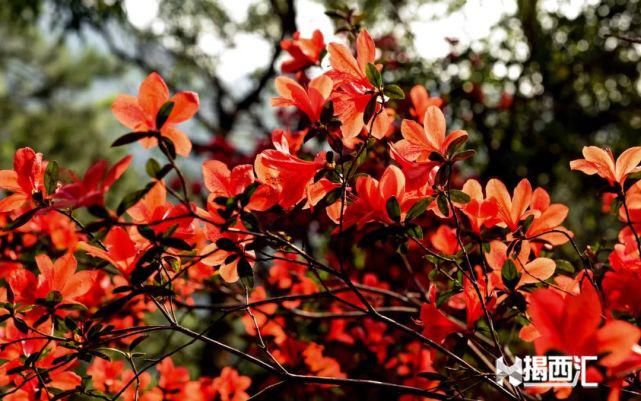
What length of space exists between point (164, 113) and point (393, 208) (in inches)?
14.8

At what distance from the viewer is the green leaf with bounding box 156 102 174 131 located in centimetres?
78

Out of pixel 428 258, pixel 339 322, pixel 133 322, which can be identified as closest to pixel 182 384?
pixel 133 322

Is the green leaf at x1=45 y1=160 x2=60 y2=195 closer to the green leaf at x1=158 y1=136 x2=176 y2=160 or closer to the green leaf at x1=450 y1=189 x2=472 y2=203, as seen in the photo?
the green leaf at x1=158 y1=136 x2=176 y2=160

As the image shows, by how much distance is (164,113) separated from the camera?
2.55 ft

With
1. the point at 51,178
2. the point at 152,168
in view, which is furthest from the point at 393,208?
the point at 51,178

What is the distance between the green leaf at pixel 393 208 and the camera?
872 mm

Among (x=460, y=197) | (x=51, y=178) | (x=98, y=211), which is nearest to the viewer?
(x=98, y=211)

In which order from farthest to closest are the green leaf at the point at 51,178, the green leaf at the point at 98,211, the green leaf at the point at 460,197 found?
the green leaf at the point at 460,197, the green leaf at the point at 51,178, the green leaf at the point at 98,211

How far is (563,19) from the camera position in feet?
9.16

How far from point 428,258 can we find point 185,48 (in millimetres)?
5876

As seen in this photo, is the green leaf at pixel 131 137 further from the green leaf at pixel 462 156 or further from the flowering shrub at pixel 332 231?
the green leaf at pixel 462 156

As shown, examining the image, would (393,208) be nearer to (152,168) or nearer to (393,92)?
(393,92)

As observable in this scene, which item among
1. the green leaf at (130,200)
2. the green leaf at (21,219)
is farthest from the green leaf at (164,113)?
the green leaf at (21,219)

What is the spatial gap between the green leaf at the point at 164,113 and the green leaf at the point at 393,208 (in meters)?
0.36
